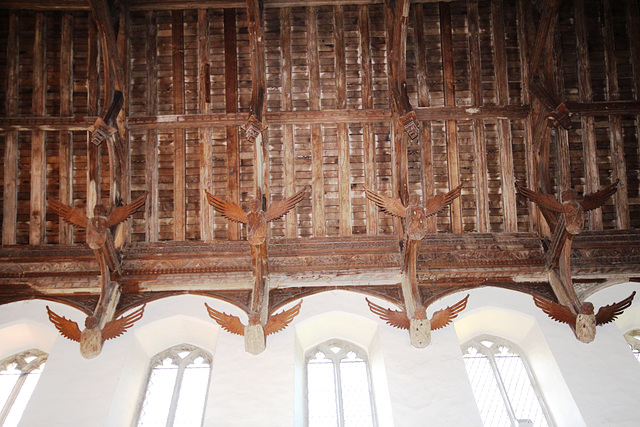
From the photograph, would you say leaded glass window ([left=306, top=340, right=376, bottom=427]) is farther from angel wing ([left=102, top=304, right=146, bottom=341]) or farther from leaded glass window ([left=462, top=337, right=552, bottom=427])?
angel wing ([left=102, top=304, right=146, bottom=341])

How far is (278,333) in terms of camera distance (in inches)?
389

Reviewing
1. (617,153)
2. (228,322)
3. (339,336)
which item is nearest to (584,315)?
(617,153)

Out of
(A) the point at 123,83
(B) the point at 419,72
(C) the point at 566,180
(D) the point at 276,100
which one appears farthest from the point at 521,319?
(A) the point at 123,83

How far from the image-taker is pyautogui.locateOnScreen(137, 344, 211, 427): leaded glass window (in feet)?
30.7

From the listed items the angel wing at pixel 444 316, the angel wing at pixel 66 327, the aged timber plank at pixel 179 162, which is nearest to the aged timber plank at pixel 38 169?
the angel wing at pixel 66 327

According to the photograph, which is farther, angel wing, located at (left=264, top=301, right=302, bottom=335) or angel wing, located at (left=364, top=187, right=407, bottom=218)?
angel wing, located at (left=364, top=187, right=407, bottom=218)

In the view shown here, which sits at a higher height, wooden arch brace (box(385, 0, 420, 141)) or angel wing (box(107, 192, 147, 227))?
wooden arch brace (box(385, 0, 420, 141))

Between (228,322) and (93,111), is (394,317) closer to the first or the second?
(228,322)

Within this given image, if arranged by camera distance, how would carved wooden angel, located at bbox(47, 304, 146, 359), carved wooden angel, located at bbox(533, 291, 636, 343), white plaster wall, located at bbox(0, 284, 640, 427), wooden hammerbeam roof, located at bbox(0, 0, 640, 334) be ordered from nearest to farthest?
white plaster wall, located at bbox(0, 284, 640, 427) → carved wooden angel, located at bbox(47, 304, 146, 359) → carved wooden angel, located at bbox(533, 291, 636, 343) → wooden hammerbeam roof, located at bbox(0, 0, 640, 334)

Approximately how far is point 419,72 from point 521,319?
14.4 feet

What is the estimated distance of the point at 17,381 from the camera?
990 cm

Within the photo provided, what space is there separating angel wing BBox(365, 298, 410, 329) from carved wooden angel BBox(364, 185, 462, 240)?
1161 mm

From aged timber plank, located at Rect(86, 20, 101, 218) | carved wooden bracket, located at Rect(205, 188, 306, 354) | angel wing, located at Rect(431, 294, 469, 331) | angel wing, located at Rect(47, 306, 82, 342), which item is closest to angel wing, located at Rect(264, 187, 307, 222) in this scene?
carved wooden bracket, located at Rect(205, 188, 306, 354)

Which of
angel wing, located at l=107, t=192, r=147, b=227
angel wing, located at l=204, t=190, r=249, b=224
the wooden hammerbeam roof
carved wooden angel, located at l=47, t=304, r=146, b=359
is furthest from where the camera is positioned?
the wooden hammerbeam roof
